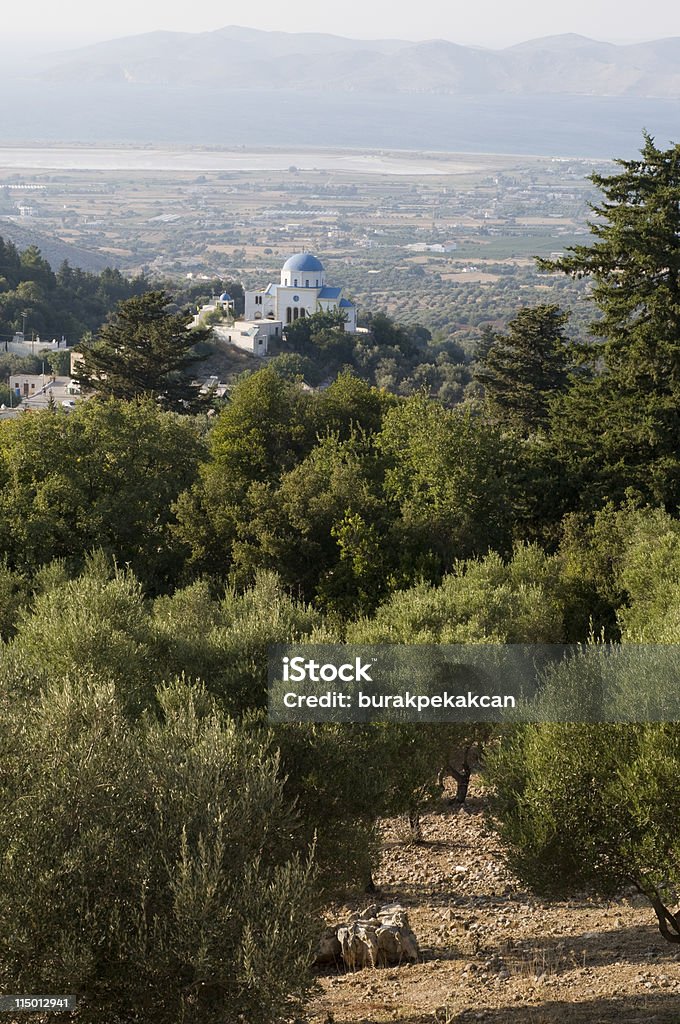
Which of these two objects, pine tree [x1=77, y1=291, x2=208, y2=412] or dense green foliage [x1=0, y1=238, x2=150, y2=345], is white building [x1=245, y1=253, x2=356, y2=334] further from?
pine tree [x1=77, y1=291, x2=208, y2=412]

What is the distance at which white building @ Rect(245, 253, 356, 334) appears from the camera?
297 ft

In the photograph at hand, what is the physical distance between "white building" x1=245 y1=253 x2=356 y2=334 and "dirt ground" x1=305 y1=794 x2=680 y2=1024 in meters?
76.9

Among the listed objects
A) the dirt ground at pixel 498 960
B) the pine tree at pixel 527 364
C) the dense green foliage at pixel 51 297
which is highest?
the pine tree at pixel 527 364

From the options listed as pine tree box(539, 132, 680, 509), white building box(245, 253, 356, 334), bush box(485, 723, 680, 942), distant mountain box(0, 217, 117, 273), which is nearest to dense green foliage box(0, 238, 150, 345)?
white building box(245, 253, 356, 334)

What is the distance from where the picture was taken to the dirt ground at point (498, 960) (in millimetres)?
10711

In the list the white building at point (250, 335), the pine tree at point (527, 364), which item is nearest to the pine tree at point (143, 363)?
the pine tree at point (527, 364)

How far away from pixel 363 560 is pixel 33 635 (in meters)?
7.22

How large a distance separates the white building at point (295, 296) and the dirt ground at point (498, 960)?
76893 millimetres

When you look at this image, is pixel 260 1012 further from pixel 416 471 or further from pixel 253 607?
pixel 416 471

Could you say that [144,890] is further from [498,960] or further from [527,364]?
[527,364]

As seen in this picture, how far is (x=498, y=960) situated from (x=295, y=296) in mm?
81798

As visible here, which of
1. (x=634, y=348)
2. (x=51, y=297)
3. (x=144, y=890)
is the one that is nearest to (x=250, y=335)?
(x=51, y=297)

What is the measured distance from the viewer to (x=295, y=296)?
299ft

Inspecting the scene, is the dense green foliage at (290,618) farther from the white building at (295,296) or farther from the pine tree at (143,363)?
the white building at (295,296)
